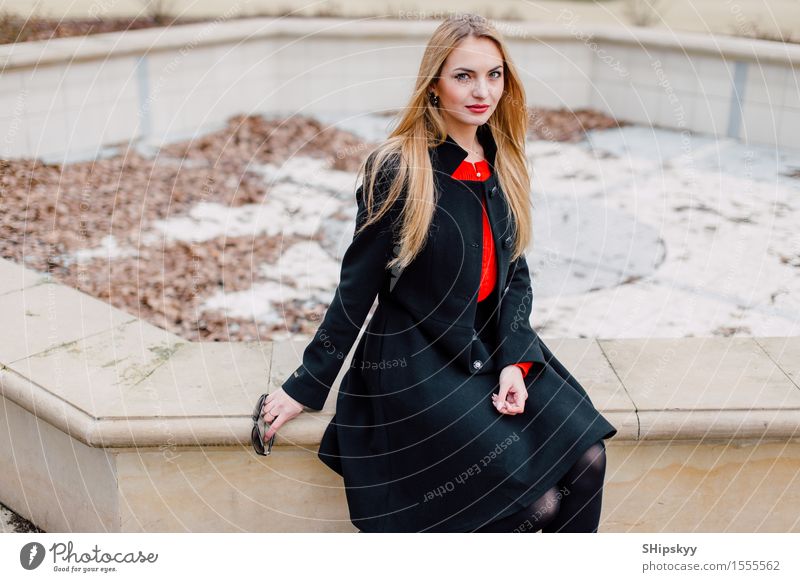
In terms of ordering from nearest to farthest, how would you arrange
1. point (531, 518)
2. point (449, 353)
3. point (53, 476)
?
point (531, 518), point (449, 353), point (53, 476)

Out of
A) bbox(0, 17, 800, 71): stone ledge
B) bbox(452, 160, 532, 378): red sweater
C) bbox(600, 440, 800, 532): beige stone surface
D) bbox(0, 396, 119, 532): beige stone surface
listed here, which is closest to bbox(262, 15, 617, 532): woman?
bbox(452, 160, 532, 378): red sweater

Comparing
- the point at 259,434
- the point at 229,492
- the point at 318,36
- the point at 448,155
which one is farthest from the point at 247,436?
the point at 318,36

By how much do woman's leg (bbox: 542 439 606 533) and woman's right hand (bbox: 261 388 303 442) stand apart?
0.79 metres

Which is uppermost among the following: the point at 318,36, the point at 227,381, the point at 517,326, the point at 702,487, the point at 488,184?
the point at 318,36

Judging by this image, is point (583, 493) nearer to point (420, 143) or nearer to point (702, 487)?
point (702, 487)

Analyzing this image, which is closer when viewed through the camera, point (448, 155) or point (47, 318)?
point (448, 155)

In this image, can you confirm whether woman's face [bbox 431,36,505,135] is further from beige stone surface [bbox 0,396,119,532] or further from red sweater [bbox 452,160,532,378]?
beige stone surface [bbox 0,396,119,532]

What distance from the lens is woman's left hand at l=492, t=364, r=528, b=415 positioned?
8.53 feet

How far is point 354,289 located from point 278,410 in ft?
1.45

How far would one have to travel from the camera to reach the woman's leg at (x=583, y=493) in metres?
2.56

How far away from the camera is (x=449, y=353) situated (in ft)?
8.74

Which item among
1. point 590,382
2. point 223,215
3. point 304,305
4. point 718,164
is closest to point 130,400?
point 590,382

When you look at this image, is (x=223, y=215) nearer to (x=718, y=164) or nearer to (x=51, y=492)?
(x=51, y=492)

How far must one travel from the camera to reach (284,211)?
233 inches
